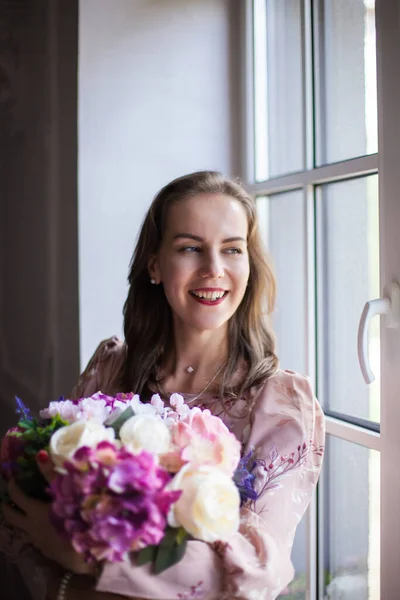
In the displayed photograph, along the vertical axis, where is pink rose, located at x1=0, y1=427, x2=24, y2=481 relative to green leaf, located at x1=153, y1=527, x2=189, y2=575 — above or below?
above

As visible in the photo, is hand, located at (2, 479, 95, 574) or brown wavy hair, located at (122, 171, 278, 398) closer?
hand, located at (2, 479, 95, 574)

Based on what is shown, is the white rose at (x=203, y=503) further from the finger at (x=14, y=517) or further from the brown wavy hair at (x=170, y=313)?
the brown wavy hair at (x=170, y=313)

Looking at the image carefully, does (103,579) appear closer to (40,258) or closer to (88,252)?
(88,252)

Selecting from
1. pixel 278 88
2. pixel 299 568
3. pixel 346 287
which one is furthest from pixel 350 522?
pixel 278 88

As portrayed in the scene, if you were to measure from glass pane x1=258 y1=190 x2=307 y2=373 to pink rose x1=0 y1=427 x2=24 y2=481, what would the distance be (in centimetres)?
95

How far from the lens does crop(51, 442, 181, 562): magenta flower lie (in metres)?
0.95

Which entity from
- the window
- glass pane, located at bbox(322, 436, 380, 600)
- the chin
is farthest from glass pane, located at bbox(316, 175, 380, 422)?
the chin

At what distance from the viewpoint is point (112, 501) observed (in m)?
0.96

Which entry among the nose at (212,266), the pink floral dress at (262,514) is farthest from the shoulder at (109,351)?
the nose at (212,266)

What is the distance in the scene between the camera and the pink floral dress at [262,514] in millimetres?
1092

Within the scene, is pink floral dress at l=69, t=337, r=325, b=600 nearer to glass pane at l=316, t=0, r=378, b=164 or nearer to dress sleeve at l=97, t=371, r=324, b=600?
dress sleeve at l=97, t=371, r=324, b=600

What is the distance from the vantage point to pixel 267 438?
1.43 metres

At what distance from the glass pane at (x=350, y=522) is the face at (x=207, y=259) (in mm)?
489

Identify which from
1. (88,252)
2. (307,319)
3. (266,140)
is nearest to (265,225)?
(266,140)
